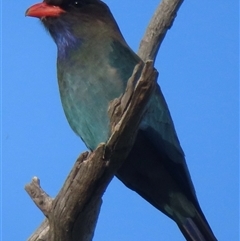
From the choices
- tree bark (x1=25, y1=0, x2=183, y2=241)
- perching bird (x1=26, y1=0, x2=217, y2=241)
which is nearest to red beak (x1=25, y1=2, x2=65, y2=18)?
perching bird (x1=26, y1=0, x2=217, y2=241)

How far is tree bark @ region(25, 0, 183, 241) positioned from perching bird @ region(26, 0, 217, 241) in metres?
0.41

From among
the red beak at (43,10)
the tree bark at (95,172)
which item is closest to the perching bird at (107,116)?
the red beak at (43,10)

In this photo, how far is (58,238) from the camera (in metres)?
1.54

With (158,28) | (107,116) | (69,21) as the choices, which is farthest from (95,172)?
(158,28)

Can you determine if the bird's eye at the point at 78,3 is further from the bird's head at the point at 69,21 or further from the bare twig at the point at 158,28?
the bare twig at the point at 158,28

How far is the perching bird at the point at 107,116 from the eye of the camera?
6.45ft

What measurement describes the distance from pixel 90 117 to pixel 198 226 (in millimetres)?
528

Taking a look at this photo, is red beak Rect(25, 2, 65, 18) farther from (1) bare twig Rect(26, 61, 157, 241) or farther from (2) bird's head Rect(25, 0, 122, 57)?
(1) bare twig Rect(26, 61, 157, 241)

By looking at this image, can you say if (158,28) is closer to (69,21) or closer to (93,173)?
(69,21)

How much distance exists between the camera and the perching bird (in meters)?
1.97

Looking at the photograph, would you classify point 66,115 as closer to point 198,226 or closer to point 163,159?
point 163,159

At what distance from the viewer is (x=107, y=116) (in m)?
1.93

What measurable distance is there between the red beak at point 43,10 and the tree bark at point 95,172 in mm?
A: 794

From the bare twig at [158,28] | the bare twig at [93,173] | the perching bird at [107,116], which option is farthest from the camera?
the bare twig at [158,28]
